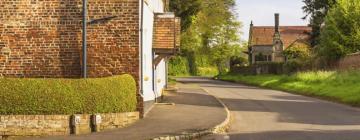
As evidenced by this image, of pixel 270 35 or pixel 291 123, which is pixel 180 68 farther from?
pixel 291 123

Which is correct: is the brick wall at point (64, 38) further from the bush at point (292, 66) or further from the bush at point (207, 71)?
the bush at point (207, 71)

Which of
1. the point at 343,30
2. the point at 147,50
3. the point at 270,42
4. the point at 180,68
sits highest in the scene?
the point at 343,30

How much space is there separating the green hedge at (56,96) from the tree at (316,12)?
52.7 meters

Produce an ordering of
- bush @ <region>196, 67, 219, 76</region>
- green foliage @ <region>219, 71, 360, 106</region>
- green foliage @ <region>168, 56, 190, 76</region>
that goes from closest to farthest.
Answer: green foliage @ <region>219, 71, 360, 106</region> → green foliage @ <region>168, 56, 190, 76</region> → bush @ <region>196, 67, 219, 76</region>

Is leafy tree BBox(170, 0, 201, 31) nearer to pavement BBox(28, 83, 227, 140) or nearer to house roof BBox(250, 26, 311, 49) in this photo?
pavement BBox(28, 83, 227, 140)

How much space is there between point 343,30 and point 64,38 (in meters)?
37.5

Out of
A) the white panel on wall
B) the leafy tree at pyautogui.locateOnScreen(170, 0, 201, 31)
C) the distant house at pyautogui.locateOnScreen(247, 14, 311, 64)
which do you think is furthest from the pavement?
the distant house at pyautogui.locateOnScreen(247, 14, 311, 64)

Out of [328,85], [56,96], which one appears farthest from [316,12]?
[56,96]

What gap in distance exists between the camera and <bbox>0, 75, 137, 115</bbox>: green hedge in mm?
15766

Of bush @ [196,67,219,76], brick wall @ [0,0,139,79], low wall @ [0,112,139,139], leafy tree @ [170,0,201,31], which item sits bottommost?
bush @ [196,67,219,76]

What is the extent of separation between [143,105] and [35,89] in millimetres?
4336

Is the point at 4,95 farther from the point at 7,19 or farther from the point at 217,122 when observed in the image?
the point at 217,122

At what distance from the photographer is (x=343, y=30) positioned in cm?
5259

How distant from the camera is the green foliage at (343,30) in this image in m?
51.8
